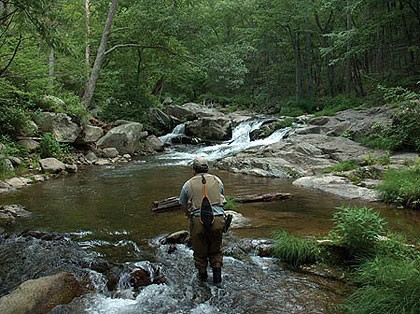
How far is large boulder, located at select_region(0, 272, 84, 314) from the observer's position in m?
3.90

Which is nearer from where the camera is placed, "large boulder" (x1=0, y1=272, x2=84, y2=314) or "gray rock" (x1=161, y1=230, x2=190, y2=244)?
"large boulder" (x1=0, y1=272, x2=84, y2=314)

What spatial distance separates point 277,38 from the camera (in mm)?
34562

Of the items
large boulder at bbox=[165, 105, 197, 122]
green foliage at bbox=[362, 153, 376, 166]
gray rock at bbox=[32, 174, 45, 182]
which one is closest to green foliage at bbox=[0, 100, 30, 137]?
gray rock at bbox=[32, 174, 45, 182]

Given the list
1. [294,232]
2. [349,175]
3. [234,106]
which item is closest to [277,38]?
[234,106]

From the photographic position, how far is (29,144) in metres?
13.8

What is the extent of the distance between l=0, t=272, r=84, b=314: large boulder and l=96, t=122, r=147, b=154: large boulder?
1424 centimetres

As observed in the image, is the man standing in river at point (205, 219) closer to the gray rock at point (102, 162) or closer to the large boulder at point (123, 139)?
the gray rock at point (102, 162)

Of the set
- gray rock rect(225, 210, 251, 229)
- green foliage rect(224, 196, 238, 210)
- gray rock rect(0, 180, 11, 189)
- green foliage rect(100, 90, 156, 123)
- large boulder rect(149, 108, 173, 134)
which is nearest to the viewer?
gray rock rect(225, 210, 251, 229)

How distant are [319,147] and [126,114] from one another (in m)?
12.9

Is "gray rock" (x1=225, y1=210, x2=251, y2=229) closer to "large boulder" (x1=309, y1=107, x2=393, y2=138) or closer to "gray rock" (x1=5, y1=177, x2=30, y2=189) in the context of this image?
"gray rock" (x1=5, y1=177, x2=30, y2=189)

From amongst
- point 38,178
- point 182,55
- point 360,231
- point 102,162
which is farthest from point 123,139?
point 360,231

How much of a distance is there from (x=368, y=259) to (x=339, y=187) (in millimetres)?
5370

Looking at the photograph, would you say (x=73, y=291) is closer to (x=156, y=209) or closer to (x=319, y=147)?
(x=156, y=209)

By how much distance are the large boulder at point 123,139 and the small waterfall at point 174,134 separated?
13.7ft
